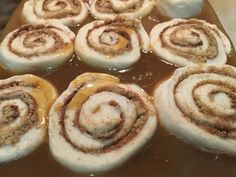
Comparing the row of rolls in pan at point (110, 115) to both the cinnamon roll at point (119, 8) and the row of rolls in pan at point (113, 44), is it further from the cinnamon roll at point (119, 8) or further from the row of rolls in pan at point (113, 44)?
the cinnamon roll at point (119, 8)

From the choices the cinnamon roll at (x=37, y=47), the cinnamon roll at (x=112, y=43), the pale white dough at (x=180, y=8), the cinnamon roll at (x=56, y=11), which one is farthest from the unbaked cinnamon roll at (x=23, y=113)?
the pale white dough at (x=180, y=8)

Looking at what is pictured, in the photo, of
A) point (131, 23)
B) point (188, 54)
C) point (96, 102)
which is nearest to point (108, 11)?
point (131, 23)

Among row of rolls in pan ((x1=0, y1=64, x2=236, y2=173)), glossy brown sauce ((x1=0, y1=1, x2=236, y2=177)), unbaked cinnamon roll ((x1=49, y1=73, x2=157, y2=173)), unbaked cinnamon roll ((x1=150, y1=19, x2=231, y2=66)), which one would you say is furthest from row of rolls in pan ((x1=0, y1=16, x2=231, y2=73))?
glossy brown sauce ((x1=0, y1=1, x2=236, y2=177))

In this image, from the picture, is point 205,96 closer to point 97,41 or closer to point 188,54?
point 188,54

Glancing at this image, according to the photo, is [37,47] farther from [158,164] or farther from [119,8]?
[158,164]

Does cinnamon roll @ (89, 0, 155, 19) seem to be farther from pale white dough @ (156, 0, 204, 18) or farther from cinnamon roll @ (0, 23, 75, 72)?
cinnamon roll @ (0, 23, 75, 72)

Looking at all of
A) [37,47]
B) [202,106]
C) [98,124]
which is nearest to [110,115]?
[98,124]
